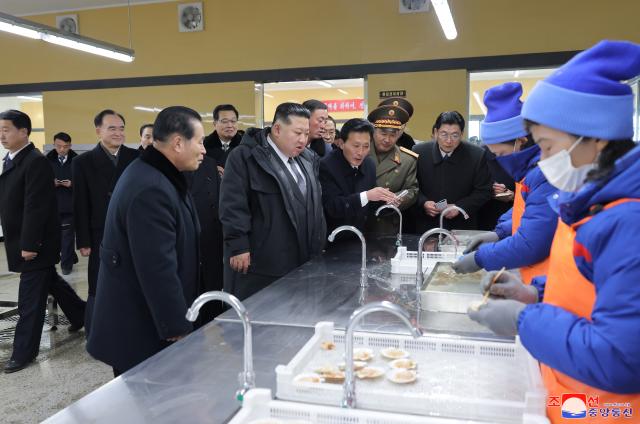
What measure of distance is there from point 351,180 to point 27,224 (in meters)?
2.16

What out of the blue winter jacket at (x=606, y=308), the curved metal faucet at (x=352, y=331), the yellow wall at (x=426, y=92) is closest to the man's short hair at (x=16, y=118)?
the curved metal faucet at (x=352, y=331)

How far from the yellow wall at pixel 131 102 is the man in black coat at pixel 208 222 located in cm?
336

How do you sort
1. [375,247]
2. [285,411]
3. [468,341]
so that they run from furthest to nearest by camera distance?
[375,247]
[468,341]
[285,411]

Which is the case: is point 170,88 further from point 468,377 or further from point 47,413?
point 468,377

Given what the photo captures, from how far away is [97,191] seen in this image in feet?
12.7

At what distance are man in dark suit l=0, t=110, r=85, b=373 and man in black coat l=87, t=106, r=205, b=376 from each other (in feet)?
6.01

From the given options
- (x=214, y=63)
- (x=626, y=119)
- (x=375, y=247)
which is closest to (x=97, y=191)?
(x=375, y=247)

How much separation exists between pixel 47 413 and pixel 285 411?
7.33 ft

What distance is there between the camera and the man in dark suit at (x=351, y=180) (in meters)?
3.36

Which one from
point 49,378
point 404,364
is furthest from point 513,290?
point 49,378

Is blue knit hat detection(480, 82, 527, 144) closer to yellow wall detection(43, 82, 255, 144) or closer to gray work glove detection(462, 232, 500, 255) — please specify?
gray work glove detection(462, 232, 500, 255)

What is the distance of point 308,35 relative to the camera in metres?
7.13

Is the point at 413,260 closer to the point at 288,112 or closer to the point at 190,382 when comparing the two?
the point at 288,112

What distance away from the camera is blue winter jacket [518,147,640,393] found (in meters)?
0.92
